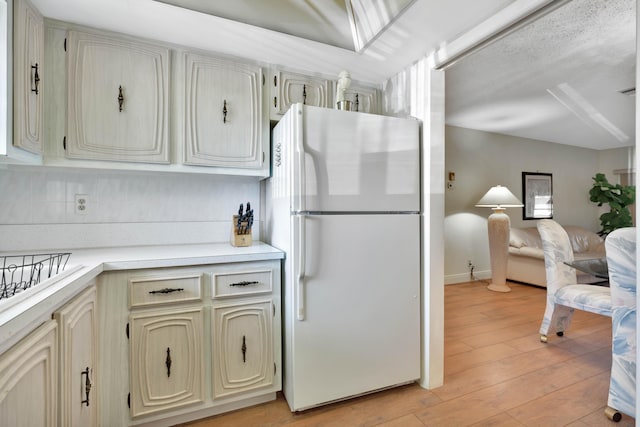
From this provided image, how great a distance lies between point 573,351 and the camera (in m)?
2.39

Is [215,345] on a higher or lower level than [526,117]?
lower

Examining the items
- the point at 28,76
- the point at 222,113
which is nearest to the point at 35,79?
the point at 28,76

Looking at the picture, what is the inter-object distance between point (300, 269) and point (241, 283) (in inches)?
14.2

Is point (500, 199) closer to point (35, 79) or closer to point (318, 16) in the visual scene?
point (318, 16)

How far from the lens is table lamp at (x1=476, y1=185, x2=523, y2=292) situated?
4012mm

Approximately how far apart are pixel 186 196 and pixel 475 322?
2.92 m

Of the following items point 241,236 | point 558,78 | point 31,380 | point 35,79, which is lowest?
point 31,380

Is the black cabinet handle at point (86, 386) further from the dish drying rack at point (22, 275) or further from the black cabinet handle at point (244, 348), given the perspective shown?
the black cabinet handle at point (244, 348)

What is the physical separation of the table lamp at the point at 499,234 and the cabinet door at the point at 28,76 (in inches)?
180

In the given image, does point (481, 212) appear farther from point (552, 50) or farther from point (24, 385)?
point (24, 385)

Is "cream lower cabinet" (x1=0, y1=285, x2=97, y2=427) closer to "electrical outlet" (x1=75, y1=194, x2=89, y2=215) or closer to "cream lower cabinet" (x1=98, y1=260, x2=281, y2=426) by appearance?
"cream lower cabinet" (x1=98, y1=260, x2=281, y2=426)

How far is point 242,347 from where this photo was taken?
1677 mm

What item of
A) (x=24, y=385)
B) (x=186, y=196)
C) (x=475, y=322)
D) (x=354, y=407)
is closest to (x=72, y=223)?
(x=186, y=196)

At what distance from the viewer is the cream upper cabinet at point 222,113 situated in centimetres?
182
